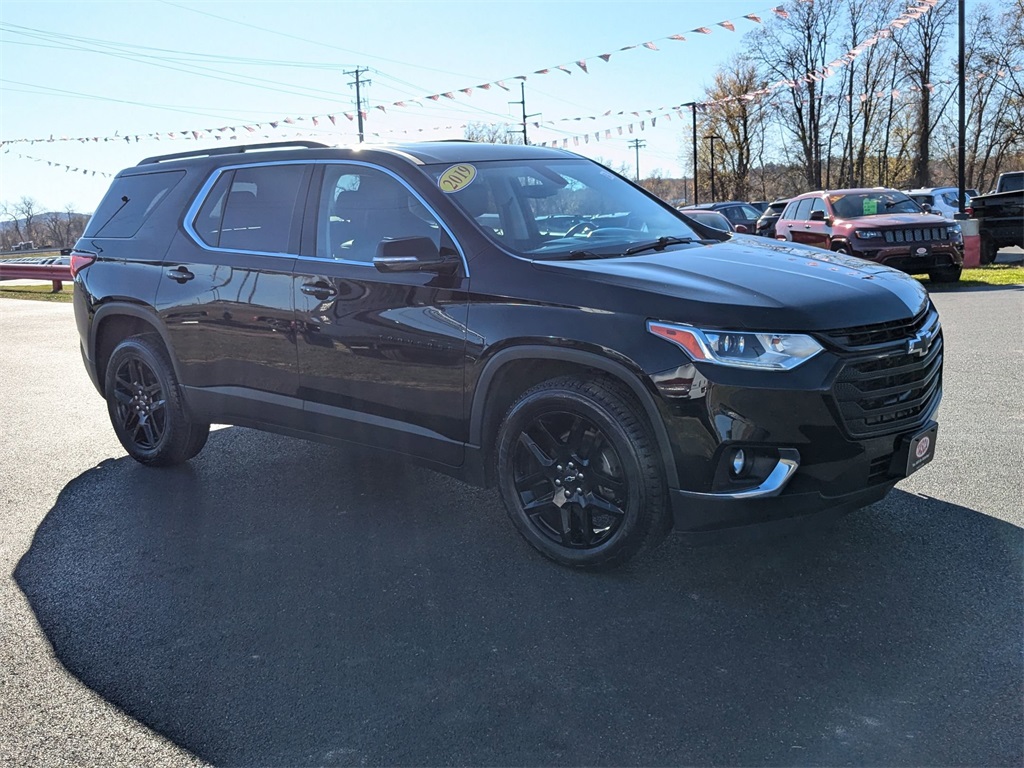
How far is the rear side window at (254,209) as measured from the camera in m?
4.84

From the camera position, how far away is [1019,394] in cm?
666

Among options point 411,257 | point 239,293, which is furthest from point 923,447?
point 239,293

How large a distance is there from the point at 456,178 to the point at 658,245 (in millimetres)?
1005

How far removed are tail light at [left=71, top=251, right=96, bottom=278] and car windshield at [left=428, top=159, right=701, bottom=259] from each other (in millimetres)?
2762

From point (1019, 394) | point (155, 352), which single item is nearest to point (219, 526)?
point (155, 352)

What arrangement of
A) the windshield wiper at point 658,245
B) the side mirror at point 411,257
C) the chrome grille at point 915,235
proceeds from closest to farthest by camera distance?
1. the side mirror at point 411,257
2. the windshield wiper at point 658,245
3. the chrome grille at point 915,235

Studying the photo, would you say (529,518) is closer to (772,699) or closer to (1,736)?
(772,699)

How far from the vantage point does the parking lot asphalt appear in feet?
8.89

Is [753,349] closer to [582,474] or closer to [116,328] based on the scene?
[582,474]

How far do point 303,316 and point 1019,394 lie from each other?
5.10m

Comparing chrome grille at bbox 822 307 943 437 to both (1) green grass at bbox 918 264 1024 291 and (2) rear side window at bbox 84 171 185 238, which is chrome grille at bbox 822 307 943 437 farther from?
(1) green grass at bbox 918 264 1024 291

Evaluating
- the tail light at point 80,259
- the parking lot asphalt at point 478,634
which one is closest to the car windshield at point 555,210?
the parking lot asphalt at point 478,634

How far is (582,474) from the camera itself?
3791mm

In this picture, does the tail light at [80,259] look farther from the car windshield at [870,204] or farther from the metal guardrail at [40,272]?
the metal guardrail at [40,272]
